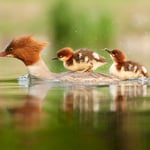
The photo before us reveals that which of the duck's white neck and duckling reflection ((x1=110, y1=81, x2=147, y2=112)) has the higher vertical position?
the duck's white neck

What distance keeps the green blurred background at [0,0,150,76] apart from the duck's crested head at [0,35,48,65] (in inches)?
143

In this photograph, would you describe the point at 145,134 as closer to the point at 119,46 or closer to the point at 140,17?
the point at 119,46

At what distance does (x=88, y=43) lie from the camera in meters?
13.7

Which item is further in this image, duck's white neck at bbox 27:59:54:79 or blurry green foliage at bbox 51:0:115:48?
blurry green foliage at bbox 51:0:115:48

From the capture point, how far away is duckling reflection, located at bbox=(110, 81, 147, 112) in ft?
24.4

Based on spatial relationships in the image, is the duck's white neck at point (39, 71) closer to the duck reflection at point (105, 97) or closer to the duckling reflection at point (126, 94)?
the duck reflection at point (105, 97)

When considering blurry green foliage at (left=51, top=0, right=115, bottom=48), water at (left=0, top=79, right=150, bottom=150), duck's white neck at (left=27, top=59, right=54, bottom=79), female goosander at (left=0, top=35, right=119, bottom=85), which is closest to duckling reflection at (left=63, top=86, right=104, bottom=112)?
water at (left=0, top=79, right=150, bottom=150)

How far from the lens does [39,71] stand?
916 cm

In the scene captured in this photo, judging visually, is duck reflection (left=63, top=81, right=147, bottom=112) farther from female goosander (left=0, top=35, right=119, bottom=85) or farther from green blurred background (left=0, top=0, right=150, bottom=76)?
green blurred background (left=0, top=0, right=150, bottom=76)

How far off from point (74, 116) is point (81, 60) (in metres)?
2.05

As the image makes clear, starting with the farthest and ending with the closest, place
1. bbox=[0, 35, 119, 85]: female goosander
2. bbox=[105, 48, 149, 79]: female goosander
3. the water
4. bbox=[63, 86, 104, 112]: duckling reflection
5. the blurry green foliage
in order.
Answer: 1. the blurry green foliage
2. bbox=[105, 48, 149, 79]: female goosander
3. bbox=[0, 35, 119, 85]: female goosander
4. bbox=[63, 86, 104, 112]: duckling reflection
5. the water

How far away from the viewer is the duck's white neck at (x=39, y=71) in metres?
9.13

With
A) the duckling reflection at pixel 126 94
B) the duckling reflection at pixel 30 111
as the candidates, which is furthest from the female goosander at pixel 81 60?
the duckling reflection at pixel 30 111

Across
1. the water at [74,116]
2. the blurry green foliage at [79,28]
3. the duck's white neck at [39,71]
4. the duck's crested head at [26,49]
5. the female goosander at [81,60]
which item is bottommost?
the water at [74,116]
